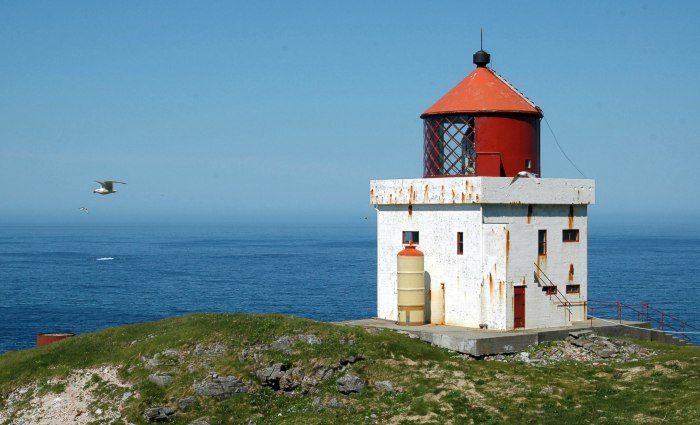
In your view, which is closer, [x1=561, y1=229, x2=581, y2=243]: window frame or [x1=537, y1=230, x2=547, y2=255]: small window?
[x1=537, y1=230, x2=547, y2=255]: small window

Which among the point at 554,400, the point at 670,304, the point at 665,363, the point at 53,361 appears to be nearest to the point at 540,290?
the point at 665,363

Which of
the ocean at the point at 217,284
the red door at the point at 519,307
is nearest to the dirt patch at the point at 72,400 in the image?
the red door at the point at 519,307

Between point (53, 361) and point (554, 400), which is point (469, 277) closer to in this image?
point (554, 400)

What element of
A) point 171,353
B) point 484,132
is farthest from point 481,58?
point 171,353

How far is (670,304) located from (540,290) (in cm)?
4776

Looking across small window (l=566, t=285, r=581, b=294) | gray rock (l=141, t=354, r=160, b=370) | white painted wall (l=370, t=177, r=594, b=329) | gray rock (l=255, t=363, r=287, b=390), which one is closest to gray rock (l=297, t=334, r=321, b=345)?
gray rock (l=255, t=363, r=287, b=390)

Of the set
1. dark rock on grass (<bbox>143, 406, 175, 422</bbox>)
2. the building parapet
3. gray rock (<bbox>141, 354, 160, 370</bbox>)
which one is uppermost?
the building parapet

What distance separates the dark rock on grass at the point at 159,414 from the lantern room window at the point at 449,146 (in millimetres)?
13558

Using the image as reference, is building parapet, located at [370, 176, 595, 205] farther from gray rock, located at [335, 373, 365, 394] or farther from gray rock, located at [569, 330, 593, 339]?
gray rock, located at [335, 373, 365, 394]

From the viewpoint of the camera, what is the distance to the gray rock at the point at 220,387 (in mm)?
27859

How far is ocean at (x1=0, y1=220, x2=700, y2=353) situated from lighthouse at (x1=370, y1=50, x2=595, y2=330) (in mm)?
27081

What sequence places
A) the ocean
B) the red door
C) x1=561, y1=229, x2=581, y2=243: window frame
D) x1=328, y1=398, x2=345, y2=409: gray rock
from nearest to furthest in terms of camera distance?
x1=328, y1=398, x2=345, y2=409: gray rock, the red door, x1=561, y1=229, x2=581, y2=243: window frame, the ocean

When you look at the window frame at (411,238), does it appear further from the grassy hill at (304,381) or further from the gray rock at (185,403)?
the gray rock at (185,403)

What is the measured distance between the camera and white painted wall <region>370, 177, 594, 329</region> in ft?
107
